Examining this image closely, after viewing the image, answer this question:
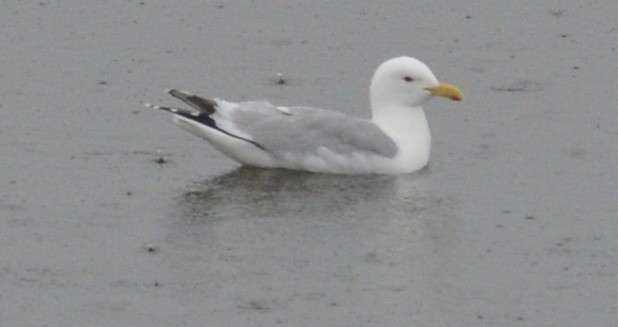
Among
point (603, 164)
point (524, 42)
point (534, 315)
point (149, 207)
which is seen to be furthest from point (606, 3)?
point (534, 315)

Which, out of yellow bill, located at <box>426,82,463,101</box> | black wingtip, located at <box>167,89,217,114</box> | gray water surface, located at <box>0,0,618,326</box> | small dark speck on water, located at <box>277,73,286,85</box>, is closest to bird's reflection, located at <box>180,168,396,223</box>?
gray water surface, located at <box>0,0,618,326</box>

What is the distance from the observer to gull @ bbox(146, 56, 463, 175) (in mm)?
14539

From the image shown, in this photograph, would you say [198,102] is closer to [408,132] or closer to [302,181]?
[302,181]

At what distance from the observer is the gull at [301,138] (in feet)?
47.7

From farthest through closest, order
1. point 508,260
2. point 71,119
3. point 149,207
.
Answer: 1. point 71,119
2. point 149,207
3. point 508,260

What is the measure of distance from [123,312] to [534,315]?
2.22 metres

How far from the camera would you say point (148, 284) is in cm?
1169

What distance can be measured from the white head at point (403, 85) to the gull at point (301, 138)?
0.79ft

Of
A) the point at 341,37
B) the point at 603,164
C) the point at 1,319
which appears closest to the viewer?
the point at 1,319

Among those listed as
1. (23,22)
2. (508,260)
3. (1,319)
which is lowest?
(1,319)

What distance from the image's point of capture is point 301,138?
14.6m

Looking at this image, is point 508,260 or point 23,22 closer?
point 508,260

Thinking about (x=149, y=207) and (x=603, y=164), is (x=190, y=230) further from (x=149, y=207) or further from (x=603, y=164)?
(x=603, y=164)

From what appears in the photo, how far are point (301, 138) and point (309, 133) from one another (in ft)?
0.23
